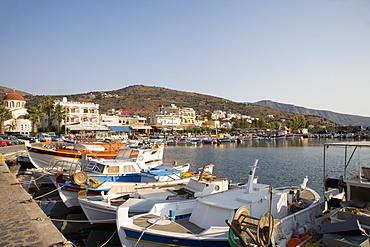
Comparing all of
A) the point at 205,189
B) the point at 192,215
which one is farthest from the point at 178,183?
the point at 192,215

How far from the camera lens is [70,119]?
263 ft

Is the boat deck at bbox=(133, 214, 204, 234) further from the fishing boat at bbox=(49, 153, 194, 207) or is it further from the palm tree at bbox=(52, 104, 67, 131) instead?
the palm tree at bbox=(52, 104, 67, 131)

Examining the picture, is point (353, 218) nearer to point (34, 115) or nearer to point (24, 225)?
point (24, 225)

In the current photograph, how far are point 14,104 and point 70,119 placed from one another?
21.8 metres

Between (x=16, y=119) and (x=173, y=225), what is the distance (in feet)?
259

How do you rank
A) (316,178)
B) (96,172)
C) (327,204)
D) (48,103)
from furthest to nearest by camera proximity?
(48,103)
(316,178)
(96,172)
(327,204)

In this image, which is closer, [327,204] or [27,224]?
[27,224]

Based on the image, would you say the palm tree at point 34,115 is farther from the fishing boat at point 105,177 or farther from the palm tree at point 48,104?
the fishing boat at point 105,177

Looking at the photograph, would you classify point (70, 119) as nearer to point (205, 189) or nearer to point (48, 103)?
point (48, 103)

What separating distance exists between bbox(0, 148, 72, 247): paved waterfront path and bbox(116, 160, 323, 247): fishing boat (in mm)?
2367

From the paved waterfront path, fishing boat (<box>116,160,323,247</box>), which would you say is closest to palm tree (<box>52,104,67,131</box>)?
the paved waterfront path

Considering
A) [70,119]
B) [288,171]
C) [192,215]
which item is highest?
[70,119]

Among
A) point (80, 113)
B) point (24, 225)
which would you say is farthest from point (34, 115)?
point (24, 225)

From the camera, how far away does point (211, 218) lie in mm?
10102
